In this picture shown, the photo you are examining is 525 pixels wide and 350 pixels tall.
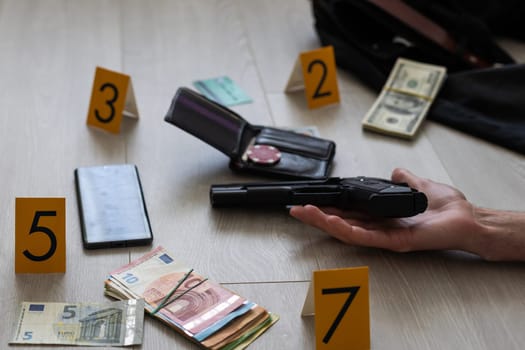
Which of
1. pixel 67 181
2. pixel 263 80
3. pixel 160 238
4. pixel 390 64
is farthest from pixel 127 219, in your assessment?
pixel 390 64

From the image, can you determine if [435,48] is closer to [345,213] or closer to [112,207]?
[345,213]

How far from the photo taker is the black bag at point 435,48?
6.45 feet

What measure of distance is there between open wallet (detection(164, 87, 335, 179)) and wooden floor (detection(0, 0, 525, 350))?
0.19 ft

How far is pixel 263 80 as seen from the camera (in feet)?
6.83

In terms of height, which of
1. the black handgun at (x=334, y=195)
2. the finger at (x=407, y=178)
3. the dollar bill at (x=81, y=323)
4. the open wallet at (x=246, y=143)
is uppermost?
the open wallet at (x=246, y=143)

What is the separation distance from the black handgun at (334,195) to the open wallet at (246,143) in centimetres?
10

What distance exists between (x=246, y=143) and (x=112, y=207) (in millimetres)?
348

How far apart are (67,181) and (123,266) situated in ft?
1.02

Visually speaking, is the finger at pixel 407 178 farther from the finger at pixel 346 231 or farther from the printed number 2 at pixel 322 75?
the printed number 2 at pixel 322 75

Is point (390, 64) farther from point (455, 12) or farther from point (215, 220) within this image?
point (215, 220)

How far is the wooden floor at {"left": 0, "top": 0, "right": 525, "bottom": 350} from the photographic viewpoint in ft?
4.33

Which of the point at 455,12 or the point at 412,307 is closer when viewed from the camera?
the point at 412,307

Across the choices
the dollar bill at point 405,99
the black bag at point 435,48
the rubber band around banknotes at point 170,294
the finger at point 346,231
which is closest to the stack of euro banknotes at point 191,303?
the rubber band around banknotes at point 170,294

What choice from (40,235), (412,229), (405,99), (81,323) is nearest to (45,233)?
(40,235)
